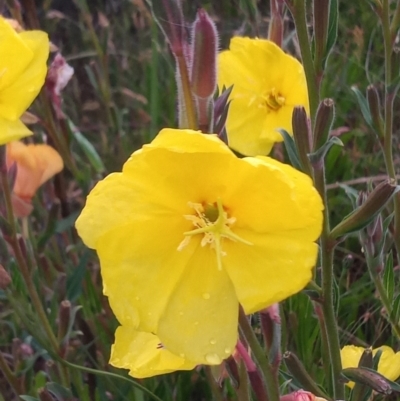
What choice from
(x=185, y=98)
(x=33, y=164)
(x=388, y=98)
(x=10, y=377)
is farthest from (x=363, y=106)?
(x=10, y=377)

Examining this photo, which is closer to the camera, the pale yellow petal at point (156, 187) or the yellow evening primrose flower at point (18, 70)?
the pale yellow petal at point (156, 187)

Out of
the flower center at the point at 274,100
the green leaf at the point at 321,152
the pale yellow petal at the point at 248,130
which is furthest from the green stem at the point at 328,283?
the flower center at the point at 274,100

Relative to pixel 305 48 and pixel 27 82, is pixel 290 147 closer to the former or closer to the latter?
pixel 305 48

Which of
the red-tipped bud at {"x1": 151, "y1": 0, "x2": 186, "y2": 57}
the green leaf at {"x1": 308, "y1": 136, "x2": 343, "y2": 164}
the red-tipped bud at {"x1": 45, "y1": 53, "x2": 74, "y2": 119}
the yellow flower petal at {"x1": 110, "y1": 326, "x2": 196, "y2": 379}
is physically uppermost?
the red-tipped bud at {"x1": 151, "y1": 0, "x2": 186, "y2": 57}

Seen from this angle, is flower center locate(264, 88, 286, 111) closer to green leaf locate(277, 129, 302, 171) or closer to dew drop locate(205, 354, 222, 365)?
green leaf locate(277, 129, 302, 171)

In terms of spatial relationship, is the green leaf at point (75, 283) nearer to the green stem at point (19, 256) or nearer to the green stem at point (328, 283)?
the green stem at point (19, 256)

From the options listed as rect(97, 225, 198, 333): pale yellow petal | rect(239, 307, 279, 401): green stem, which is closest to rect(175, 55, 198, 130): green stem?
rect(97, 225, 198, 333): pale yellow petal

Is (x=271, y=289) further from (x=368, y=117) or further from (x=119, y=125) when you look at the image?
(x=119, y=125)
